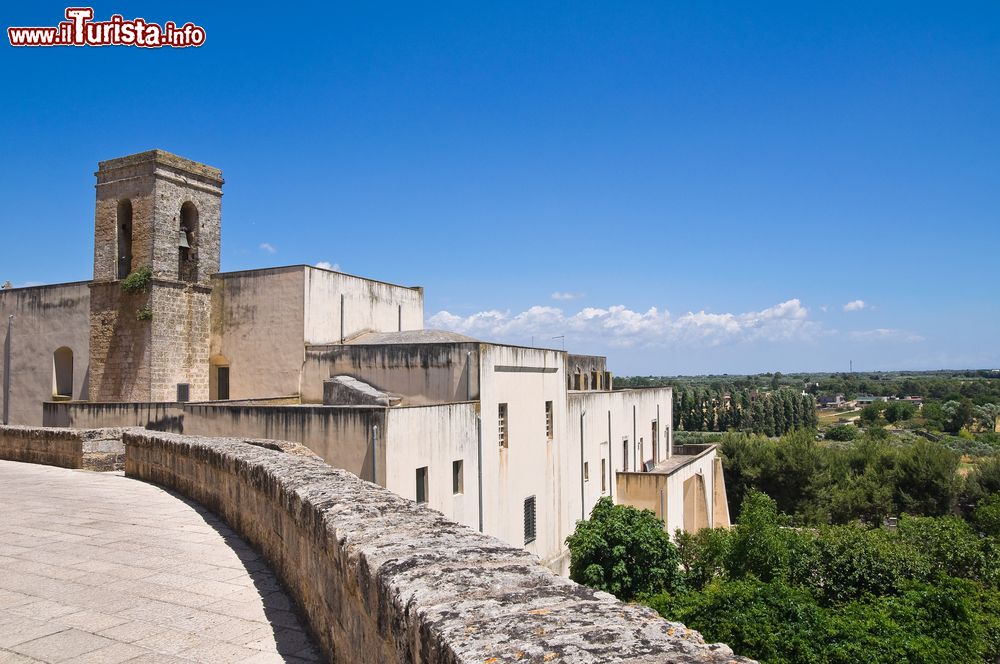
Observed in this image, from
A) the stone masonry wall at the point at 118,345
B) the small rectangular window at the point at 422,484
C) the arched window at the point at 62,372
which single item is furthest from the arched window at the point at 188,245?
the small rectangular window at the point at 422,484

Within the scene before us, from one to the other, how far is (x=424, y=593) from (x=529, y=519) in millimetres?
19058

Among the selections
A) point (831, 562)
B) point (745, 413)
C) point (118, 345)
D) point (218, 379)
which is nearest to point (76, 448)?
point (118, 345)

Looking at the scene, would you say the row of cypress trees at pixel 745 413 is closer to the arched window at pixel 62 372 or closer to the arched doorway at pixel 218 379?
the arched doorway at pixel 218 379

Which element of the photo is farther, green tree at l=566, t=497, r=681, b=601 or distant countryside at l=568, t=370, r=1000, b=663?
green tree at l=566, t=497, r=681, b=601

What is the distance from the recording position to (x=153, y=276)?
864 inches

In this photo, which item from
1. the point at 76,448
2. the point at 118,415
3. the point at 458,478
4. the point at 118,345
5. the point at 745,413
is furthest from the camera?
the point at 745,413

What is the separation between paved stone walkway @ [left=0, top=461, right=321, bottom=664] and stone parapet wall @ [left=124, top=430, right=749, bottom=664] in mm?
286

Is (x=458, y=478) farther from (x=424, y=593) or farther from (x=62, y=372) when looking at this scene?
(x=62, y=372)

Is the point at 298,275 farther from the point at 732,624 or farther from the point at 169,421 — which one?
the point at 732,624

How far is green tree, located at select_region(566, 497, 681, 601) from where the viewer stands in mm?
19922

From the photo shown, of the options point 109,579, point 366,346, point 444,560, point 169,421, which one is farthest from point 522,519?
point 444,560

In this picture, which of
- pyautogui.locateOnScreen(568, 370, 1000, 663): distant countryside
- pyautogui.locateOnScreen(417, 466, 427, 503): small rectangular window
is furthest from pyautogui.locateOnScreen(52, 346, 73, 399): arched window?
pyautogui.locateOnScreen(568, 370, 1000, 663): distant countryside

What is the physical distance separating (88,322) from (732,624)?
23.4 metres

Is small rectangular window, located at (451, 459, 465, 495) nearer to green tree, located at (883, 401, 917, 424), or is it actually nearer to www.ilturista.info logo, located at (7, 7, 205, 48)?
www.ilturista.info logo, located at (7, 7, 205, 48)
